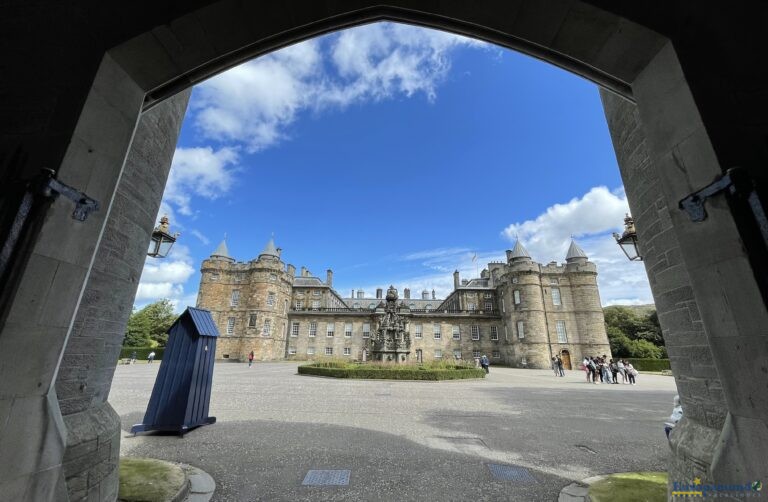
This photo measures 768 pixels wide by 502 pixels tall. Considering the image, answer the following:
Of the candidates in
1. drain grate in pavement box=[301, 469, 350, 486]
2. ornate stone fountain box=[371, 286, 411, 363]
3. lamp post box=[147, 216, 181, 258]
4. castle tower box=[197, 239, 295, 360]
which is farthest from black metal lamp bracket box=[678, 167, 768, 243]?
castle tower box=[197, 239, 295, 360]

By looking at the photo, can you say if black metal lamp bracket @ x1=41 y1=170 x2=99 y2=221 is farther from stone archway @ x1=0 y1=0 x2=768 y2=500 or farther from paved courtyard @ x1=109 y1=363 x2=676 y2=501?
paved courtyard @ x1=109 y1=363 x2=676 y2=501

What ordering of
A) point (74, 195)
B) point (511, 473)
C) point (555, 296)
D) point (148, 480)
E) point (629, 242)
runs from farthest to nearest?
point (555, 296) → point (629, 242) → point (511, 473) → point (148, 480) → point (74, 195)

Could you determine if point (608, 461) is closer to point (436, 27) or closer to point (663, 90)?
point (663, 90)

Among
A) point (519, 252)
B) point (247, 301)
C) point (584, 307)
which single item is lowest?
point (584, 307)

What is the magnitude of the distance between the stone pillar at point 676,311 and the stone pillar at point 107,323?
5.52 metres

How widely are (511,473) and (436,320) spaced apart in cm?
3539

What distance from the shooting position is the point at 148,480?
12.4 ft

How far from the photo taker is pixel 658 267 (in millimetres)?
3725

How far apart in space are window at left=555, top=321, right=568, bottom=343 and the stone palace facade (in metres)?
0.11

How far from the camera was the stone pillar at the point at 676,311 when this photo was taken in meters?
2.83

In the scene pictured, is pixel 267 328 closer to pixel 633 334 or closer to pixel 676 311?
pixel 676 311

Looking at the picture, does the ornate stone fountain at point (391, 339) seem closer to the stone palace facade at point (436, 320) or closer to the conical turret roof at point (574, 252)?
the stone palace facade at point (436, 320)

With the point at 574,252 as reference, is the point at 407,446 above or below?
below

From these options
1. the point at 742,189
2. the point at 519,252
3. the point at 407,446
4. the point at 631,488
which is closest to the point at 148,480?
the point at 407,446
